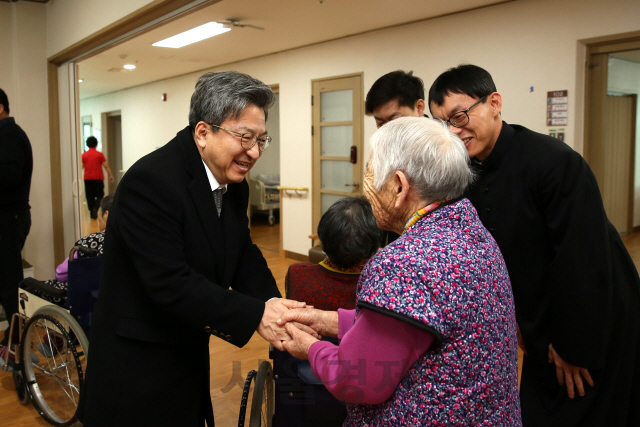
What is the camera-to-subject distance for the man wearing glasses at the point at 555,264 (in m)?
1.36

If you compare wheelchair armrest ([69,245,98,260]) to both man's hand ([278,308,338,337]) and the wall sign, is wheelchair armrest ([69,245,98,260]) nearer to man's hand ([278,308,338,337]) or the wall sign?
man's hand ([278,308,338,337])

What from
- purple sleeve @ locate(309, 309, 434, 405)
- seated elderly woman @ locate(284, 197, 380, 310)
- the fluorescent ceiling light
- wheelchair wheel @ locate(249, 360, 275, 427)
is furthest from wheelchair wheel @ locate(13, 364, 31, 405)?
the fluorescent ceiling light

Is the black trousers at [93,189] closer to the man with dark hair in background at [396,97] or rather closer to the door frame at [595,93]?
the door frame at [595,93]

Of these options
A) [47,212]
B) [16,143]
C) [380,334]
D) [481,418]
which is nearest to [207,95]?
[380,334]

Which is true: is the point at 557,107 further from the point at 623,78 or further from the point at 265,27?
the point at 265,27

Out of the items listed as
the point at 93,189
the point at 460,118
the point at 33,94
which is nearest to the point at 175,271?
the point at 460,118

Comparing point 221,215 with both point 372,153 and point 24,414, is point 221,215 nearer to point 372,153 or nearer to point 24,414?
point 372,153

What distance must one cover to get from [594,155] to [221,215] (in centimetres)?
356

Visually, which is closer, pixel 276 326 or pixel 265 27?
pixel 276 326

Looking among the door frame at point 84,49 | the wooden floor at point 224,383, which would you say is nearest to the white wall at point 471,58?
the wooden floor at point 224,383

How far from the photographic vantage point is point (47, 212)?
4891 millimetres

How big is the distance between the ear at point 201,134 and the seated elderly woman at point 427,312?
1.66 ft

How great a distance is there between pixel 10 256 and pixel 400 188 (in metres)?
3.19

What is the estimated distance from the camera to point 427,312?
91 cm
